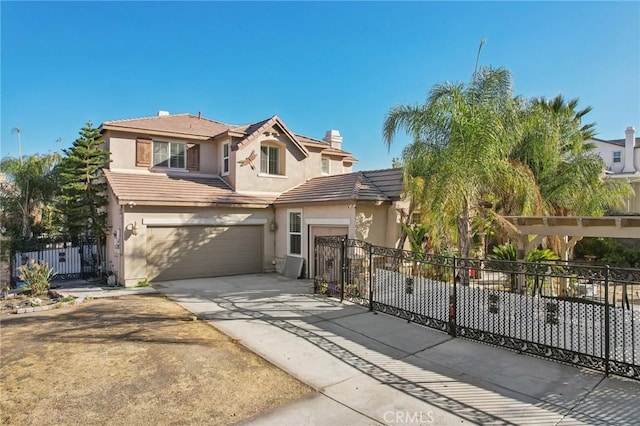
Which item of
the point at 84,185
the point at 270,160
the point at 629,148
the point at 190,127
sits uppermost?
the point at 629,148

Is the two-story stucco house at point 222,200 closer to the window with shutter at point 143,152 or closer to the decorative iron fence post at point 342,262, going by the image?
the window with shutter at point 143,152

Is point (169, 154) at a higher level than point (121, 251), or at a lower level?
higher

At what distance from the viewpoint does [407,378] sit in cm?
571

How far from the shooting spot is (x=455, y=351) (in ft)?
22.6

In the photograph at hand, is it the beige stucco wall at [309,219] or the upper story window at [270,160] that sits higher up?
the upper story window at [270,160]

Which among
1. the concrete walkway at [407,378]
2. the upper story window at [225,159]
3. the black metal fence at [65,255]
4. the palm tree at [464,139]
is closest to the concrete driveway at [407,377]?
the concrete walkway at [407,378]

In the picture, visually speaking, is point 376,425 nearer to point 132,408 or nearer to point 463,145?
point 132,408

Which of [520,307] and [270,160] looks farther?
[270,160]

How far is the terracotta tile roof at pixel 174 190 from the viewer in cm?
1395

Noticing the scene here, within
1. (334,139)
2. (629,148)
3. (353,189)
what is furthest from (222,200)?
Result: (629,148)

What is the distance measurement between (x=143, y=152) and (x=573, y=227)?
1653 cm

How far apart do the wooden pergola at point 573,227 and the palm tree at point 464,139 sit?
1163 millimetres

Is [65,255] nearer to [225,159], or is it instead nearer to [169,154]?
[169,154]

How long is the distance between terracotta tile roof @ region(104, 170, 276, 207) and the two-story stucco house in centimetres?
4
